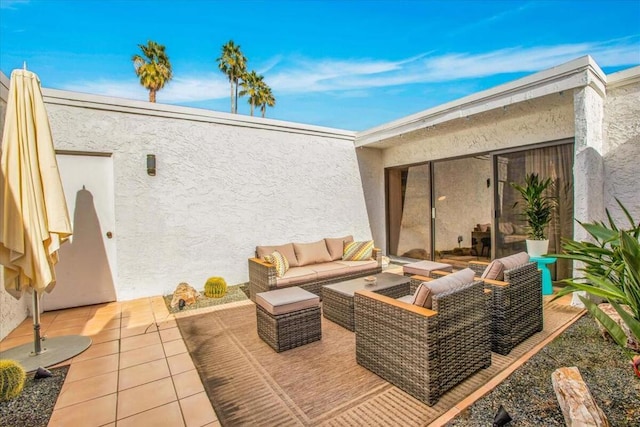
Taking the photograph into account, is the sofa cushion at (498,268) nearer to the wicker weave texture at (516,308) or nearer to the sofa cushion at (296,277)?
the wicker weave texture at (516,308)

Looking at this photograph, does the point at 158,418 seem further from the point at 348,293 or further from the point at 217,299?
the point at 217,299

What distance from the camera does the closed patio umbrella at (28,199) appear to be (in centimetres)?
264

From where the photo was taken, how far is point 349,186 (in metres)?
7.39

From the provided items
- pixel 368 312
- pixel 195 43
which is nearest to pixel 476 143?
pixel 368 312

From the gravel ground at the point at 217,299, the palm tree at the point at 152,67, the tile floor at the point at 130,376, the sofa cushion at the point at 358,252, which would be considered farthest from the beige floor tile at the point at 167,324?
the palm tree at the point at 152,67

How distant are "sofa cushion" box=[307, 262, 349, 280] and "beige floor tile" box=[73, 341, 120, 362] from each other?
2747 mm

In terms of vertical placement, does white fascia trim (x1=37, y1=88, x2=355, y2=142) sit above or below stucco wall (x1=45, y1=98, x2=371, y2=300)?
above

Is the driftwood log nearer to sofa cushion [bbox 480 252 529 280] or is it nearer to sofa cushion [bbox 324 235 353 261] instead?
sofa cushion [bbox 480 252 529 280]

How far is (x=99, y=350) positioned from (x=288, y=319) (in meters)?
2.07

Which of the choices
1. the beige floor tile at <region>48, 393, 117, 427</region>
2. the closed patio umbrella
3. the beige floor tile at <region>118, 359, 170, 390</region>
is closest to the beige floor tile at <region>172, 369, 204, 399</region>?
the beige floor tile at <region>118, 359, 170, 390</region>

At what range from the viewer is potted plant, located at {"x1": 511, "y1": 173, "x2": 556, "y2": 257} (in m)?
4.75

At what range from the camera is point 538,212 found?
489 centimetres

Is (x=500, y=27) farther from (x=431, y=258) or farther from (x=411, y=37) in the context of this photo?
(x=431, y=258)

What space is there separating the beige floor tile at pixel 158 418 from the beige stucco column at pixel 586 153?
4.83 meters
